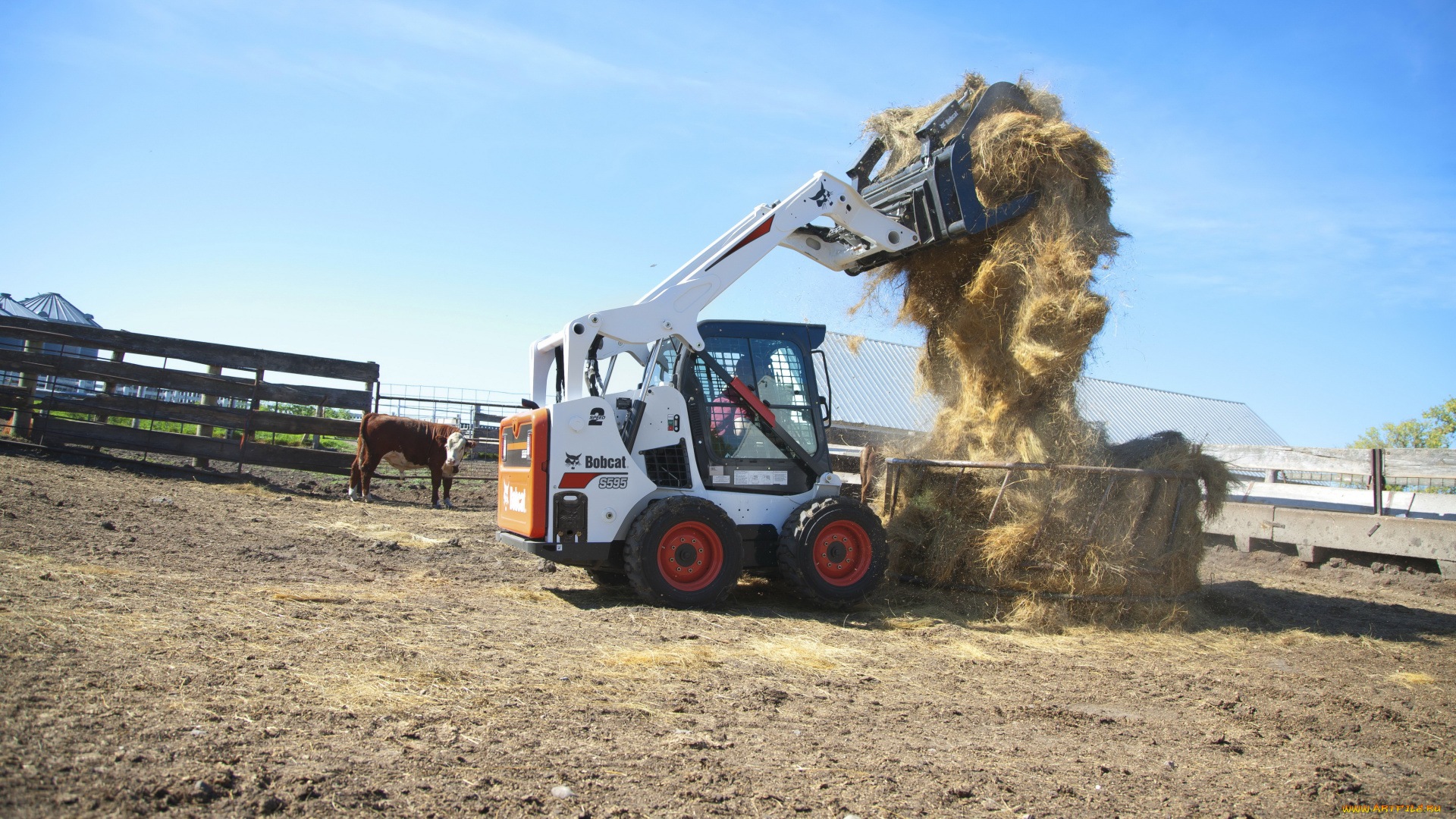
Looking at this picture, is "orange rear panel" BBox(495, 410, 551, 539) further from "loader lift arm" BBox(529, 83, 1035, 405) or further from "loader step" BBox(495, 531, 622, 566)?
"loader lift arm" BBox(529, 83, 1035, 405)

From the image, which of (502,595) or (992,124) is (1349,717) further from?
(502,595)

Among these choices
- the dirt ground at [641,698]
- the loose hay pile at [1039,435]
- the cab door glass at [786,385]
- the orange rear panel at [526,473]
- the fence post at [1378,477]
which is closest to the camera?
the dirt ground at [641,698]

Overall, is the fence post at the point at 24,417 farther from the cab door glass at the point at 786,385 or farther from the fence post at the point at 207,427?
the cab door glass at the point at 786,385

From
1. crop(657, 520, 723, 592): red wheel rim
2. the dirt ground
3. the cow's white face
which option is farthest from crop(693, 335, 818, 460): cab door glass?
the cow's white face

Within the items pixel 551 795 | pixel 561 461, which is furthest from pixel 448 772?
pixel 561 461

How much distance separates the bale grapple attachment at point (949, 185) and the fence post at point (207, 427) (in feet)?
35.4

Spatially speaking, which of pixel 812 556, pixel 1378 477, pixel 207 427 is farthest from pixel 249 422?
pixel 1378 477

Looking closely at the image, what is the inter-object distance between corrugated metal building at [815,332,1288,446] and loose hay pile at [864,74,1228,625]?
16.1 ft

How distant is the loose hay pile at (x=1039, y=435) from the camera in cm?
612

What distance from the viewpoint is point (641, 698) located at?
376 cm

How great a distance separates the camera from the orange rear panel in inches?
231

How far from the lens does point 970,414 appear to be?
22.2ft

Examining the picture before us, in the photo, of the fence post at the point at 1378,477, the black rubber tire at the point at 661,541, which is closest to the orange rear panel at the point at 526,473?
the black rubber tire at the point at 661,541

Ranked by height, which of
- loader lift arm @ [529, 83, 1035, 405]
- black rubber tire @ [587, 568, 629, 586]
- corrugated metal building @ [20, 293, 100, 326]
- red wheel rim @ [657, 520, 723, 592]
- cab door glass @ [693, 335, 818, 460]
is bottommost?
black rubber tire @ [587, 568, 629, 586]
